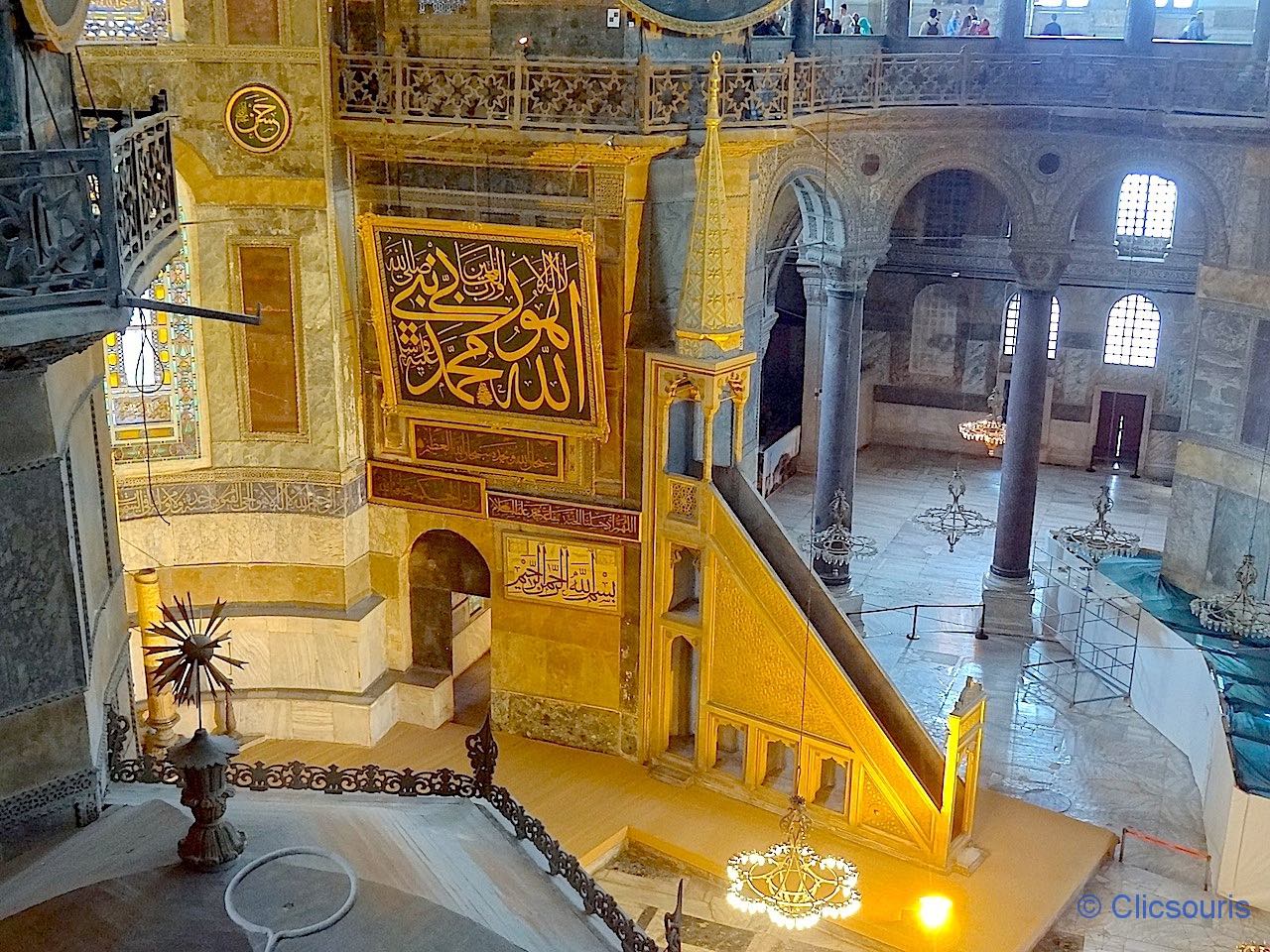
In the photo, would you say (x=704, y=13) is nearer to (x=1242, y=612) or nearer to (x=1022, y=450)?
(x=1242, y=612)

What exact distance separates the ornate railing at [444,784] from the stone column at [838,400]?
6.21 meters

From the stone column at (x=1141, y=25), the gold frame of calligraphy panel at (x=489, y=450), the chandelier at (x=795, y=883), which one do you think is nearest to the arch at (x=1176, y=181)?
the stone column at (x=1141, y=25)

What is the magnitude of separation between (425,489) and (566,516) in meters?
1.01

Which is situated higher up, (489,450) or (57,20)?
(57,20)

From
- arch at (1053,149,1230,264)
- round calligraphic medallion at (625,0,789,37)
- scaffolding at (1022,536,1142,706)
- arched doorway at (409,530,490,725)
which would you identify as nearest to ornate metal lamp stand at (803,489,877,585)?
scaffolding at (1022,536,1142,706)

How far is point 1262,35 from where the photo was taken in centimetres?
1030

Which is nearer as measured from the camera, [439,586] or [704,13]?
[704,13]

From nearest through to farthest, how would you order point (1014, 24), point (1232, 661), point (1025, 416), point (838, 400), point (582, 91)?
1. point (582, 91)
2. point (1232, 661)
3. point (1014, 24)
4. point (1025, 416)
5. point (838, 400)

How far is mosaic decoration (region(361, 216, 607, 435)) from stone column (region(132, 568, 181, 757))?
194cm

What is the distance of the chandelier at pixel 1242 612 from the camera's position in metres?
8.97

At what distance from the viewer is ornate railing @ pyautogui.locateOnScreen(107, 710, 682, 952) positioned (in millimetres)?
5168

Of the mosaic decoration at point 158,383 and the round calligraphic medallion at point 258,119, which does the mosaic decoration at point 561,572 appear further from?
the round calligraphic medallion at point 258,119

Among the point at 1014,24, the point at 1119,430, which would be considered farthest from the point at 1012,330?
the point at 1014,24

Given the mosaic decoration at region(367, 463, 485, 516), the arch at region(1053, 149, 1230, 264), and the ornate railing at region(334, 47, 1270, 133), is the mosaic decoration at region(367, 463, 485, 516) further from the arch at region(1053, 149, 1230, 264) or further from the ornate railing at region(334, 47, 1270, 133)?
the arch at region(1053, 149, 1230, 264)
